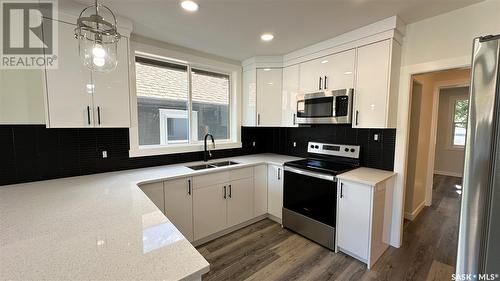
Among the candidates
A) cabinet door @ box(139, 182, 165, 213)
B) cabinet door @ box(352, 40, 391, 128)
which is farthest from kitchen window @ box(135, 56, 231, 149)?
cabinet door @ box(352, 40, 391, 128)

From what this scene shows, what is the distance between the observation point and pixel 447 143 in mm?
5371

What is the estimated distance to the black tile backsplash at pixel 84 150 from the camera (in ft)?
6.01

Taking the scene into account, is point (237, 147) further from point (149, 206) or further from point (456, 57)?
point (456, 57)

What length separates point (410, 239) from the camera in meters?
2.49

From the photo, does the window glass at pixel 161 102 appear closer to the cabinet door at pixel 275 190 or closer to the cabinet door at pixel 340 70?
the cabinet door at pixel 275 190

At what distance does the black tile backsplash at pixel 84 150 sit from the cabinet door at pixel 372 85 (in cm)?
38

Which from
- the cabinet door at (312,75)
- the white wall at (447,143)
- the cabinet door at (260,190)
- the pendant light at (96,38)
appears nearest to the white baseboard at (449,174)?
the white wall at (447,143)

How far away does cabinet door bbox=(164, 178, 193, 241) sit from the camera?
2.15m

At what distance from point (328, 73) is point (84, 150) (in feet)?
9.58

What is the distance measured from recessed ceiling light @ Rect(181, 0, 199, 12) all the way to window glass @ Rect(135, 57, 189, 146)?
1065 millimetres

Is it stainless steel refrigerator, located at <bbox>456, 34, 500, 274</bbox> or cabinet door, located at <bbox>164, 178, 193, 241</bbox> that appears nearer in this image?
stainless steel refrigerator, located at <bbox>456, 34, 500, 274</bbox>

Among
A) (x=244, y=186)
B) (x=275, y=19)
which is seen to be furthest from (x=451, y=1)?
(x=244, y=186)

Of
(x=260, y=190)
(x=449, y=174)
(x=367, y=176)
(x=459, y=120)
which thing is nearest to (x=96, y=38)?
(x=260, y=190)

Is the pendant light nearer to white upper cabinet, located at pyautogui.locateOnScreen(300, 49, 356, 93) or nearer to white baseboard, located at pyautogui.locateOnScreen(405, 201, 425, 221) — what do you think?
white upper cabinet, located at pyautogui.locateOnScreen(300, 49, 356, 93)
